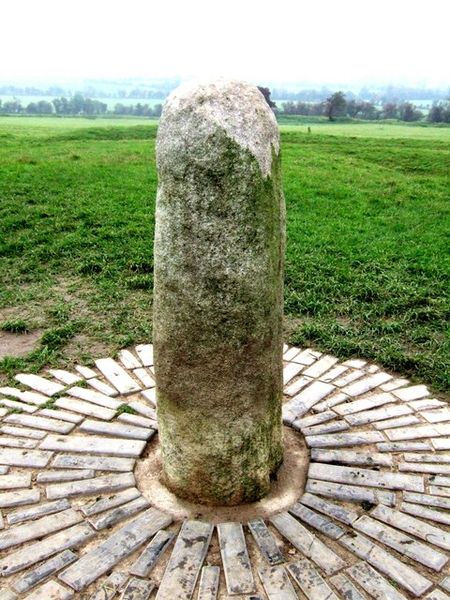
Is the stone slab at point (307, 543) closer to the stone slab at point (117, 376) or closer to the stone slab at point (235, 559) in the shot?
the stone slab at point (235, 559)

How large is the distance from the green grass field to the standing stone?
2.38 m

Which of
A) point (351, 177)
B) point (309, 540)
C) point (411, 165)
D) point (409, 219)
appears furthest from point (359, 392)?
point (411, 165)

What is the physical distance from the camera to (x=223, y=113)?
3117 millimetres

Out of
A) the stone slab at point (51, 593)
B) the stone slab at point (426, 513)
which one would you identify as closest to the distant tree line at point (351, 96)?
the stone slab at point (426, 513)

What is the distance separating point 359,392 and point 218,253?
241cm

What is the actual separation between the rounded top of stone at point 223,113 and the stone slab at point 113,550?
2095mm

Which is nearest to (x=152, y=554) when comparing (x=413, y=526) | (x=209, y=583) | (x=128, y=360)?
(x=209, y=583)

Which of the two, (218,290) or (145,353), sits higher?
(218,290)

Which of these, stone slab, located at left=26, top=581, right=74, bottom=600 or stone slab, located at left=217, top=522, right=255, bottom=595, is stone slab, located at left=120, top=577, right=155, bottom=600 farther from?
stone slab, located at left=217, top=522, right=255, bottom=595

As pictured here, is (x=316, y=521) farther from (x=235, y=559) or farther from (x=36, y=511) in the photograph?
(x=36, y=511)

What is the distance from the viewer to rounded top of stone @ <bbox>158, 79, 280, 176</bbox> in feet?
10.2

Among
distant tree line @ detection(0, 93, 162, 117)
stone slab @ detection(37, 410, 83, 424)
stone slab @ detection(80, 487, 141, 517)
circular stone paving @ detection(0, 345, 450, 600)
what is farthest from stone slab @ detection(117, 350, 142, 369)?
distant tree line @ detection(0, 93, 162, 117)

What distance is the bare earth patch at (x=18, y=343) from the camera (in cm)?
600

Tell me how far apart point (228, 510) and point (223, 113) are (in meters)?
2.31
